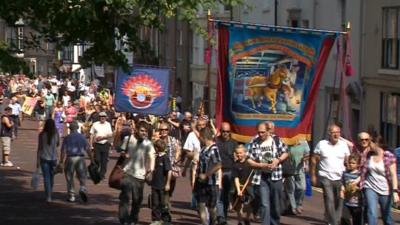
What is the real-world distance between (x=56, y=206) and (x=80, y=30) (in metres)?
5.26

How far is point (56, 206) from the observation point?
56.2 ft

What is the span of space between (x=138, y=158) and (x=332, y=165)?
9.07ft

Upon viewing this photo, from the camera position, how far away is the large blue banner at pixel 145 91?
2717cm

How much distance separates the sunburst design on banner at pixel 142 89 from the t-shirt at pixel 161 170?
12.9 m

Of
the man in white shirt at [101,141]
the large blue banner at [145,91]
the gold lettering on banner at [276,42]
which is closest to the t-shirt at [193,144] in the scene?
the gold lettering on banner at [276,42]

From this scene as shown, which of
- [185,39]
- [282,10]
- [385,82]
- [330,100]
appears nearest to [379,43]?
[385,82]

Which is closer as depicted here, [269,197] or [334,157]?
[269,197]

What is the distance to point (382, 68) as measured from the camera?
2777 centimetres

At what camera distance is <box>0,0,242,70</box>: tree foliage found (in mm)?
12055

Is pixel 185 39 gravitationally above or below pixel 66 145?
above

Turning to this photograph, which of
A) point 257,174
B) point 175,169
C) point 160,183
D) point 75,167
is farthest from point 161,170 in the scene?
point 75,167

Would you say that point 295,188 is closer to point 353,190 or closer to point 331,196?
point 331,196

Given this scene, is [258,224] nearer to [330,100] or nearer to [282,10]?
[330,100]

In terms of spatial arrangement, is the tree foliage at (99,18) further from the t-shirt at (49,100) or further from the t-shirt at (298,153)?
the t-shirt at (49,100)
